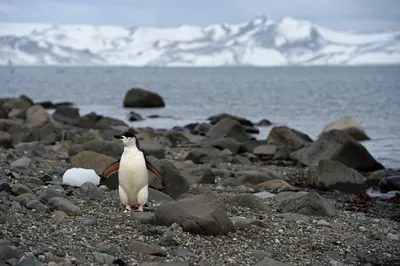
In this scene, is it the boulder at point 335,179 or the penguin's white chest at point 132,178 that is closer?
the penguin's white chest at point 132,178

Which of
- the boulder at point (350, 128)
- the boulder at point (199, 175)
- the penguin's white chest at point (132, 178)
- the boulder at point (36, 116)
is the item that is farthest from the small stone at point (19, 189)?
the boulder at point (350, 128)

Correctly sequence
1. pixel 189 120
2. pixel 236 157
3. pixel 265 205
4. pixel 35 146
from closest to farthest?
pixel 265 205 < pixel 35 146 < pixel 236 157 < pixel 189 120

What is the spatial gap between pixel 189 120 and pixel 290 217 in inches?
882

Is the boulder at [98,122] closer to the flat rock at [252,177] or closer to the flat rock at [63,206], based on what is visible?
the flat rock at [252,177]

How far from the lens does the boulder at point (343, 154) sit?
14.7 metres

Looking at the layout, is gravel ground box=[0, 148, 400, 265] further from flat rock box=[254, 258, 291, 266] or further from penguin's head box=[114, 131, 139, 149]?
penguin's head box=[114, 131, 139, 149]

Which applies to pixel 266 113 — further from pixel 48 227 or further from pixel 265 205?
pixel 48 227

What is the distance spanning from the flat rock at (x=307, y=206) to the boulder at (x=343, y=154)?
595 cm

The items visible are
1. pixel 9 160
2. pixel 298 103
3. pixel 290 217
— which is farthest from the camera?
pixel 298 103

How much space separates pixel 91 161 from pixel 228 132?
9877mm

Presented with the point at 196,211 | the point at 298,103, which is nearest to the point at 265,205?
the point at 196,211

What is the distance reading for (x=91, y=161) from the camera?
10.2 m

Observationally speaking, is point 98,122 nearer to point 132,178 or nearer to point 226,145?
point 226,145

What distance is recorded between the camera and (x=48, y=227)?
242 inches
